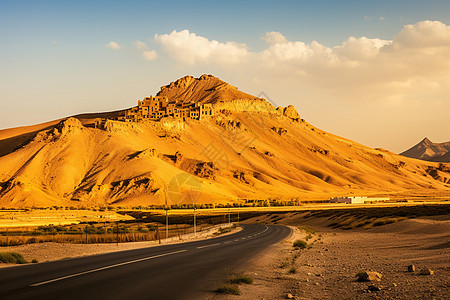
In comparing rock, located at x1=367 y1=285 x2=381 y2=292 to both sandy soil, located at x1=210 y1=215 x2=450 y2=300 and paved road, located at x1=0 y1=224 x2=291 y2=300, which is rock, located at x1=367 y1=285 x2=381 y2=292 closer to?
sandy soil, located at x1=210 y1=215 x2=450 y2=300

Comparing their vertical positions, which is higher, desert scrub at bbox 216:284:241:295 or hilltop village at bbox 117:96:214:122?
hilltop village at bbox 117:96:214:122

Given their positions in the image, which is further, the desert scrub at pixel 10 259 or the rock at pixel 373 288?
the desert scrub at pixel 10 259

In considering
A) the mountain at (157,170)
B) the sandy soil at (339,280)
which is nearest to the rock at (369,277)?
the sandy soil at (339,280)

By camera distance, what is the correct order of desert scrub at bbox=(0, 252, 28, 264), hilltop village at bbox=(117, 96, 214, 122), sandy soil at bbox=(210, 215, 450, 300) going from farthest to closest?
hilltop village at bbox=(117, 96, 214, 122) → desert scrub at bbox=(0, 252, 28, 264) → sandy soil at bbox=(210, 215, 450, 300)

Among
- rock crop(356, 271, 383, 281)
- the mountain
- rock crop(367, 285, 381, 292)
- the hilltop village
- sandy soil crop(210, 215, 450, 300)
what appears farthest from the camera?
the hilltop village

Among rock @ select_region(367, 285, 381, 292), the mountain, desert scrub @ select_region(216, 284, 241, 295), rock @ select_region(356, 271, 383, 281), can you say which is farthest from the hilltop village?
rock @ select_region(367, 285, 381, 292)

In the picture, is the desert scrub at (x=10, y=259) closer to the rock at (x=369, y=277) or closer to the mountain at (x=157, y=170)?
the rock at (x=369, y=277)

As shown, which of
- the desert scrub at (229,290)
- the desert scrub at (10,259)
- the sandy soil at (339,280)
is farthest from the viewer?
the desert scrub at (10,259)

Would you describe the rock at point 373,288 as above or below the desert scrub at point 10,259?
above

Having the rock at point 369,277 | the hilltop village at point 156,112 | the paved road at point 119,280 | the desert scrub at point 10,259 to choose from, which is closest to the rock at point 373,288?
the rock at point 369,277

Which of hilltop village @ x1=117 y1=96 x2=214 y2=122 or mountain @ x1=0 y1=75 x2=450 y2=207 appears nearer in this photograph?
mountain @ x1=0 y1=75 x2=450 y2=207

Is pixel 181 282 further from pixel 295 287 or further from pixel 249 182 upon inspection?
pixel 249 182

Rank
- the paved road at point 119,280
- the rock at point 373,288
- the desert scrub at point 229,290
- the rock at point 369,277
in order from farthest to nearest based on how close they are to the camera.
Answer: the rock at point 369,277 → the rock at point 373,288 → the desert scrub at point 229,290 → the paved road at point 119,280

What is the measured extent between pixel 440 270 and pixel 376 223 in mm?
38299
